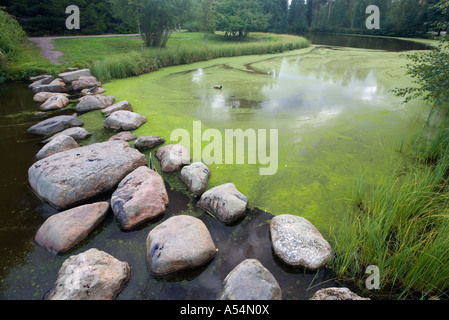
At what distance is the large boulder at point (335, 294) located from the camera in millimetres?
1235

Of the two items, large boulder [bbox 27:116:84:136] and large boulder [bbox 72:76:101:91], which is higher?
large boulder [bbox 72:76:101:91]

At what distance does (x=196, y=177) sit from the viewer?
2.20m

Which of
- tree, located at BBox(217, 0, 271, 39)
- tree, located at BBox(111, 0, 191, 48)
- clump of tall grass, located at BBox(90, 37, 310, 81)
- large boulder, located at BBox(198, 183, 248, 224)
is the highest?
tree, located at BBox(217, 0, 271, 39)

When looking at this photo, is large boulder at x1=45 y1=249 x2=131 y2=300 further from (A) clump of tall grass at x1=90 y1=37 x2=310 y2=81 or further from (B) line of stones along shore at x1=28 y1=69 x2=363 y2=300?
(A) clump of tall grass at x1=90 y1=37 x2=310 y2=81

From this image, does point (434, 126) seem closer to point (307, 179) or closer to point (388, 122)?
point (388, 122)

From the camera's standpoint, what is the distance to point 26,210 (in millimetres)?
1960

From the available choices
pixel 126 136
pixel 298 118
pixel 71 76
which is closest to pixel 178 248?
pixel 126 136

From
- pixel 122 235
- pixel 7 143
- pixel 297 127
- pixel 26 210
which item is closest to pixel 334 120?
pixel 297 127

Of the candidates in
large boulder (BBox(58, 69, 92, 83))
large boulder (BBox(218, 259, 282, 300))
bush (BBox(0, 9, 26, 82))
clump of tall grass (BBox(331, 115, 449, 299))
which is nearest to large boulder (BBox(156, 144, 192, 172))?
large boulder (BBox(218, 259, 282, 300))

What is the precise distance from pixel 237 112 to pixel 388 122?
2203 mm

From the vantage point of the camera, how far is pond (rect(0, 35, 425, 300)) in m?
1.48

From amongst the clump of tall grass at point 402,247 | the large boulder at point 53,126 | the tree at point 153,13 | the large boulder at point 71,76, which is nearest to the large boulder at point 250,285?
the clump of tall grass at point 402,247

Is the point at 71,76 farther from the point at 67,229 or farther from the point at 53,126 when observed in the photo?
the point at 67,229

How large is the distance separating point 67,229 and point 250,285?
1.31m
